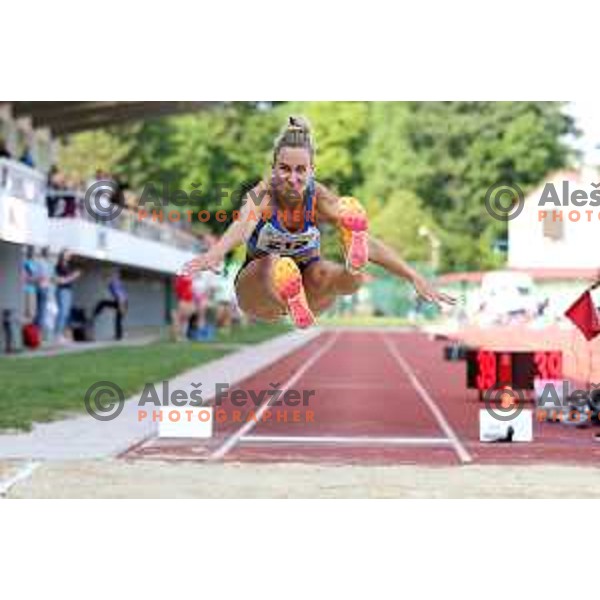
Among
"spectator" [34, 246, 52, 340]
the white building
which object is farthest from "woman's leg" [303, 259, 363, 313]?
"spectator" [34, 246, 52, 340]

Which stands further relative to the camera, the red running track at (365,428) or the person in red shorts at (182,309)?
the person in red shorts at (182,309)

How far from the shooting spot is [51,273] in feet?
83.3

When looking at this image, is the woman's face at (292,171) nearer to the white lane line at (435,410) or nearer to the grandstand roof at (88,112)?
the white lane line at (435,410)

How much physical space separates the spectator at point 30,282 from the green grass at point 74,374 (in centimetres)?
134

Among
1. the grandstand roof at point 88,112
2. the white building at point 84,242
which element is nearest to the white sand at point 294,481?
the white building at point 84,242

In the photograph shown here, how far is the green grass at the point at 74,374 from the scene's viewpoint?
48.6 feet

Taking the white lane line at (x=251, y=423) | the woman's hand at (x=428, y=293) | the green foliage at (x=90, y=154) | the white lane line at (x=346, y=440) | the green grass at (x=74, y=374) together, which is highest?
the green foliage at (x=90, y=154)

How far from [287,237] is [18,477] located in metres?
2.64

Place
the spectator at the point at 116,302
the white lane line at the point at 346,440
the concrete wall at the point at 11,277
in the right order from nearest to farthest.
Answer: the white lane line at the point at 346,440 → the concrete wall at the point at 11,277 → the spectator at the point at 116,302

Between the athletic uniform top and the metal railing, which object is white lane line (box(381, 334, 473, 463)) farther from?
the metal railing

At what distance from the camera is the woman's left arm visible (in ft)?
30.7

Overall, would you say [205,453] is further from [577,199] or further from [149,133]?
A: [149,133]

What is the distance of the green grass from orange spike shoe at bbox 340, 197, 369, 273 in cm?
470
